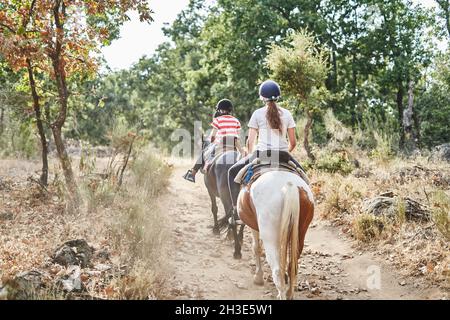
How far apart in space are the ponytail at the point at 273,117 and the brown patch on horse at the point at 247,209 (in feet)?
2.73

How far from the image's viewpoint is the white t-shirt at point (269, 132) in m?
5.04

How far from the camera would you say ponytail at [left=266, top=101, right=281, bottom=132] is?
196 inches

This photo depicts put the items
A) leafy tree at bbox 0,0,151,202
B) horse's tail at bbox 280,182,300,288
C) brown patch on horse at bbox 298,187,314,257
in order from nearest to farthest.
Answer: horse's tail at bbox 280,182,300,288, brown patch on horse at bbox 298,187,314,257, leafy tree at bbox 0,0,151,202

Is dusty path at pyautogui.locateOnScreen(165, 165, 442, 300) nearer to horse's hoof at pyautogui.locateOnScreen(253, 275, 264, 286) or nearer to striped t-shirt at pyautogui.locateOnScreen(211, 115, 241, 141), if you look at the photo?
horse's hoof at pyautogui.locateOnScreen(253, 275, 264, 286)

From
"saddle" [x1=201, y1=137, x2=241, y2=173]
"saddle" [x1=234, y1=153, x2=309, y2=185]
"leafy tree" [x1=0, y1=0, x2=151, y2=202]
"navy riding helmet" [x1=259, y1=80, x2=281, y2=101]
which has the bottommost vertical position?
"saddle" [x1=234, y1=153, x2=309, y2=185]

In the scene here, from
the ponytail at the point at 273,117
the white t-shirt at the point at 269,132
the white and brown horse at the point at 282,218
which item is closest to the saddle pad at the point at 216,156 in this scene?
the white t-shirt at the point at 269,132

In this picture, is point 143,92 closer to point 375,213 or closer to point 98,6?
point 98,6

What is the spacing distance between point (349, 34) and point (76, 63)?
15.1 metres

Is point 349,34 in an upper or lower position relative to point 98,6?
upper

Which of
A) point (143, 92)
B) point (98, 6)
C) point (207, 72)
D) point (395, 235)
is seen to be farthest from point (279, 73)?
point (143, 92)

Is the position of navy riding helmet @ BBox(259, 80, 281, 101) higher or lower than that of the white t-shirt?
higher

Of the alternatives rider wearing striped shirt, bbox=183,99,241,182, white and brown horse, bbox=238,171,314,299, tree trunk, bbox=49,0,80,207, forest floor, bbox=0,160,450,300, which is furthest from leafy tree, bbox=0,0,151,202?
white and brown horse, bbox=238,171,314,299

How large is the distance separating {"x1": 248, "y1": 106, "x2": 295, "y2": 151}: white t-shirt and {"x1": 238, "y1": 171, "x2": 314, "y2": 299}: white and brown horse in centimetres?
53

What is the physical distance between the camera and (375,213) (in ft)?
23.4
